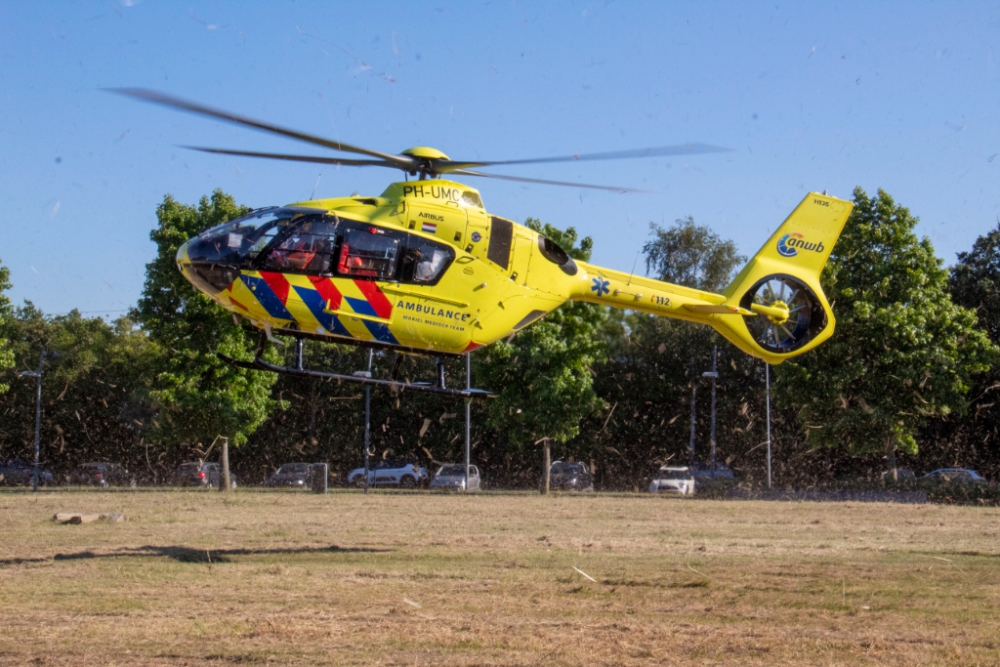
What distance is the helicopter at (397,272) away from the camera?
1345cm

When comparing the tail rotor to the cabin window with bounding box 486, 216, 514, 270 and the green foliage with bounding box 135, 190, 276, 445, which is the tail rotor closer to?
the cabin window with bounding box 486, 216, 514, 270

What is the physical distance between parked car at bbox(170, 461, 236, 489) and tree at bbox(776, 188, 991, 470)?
92.2 ft

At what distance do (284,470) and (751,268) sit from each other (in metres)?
37.4

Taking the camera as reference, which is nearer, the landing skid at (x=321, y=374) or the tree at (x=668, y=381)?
the landing skid at (x=321, y=374)

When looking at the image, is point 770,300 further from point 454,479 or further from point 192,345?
point 454,479

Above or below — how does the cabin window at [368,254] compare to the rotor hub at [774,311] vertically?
above

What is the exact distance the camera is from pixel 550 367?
120ft

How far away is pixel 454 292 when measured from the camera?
571 inches

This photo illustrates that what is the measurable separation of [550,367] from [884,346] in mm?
11675

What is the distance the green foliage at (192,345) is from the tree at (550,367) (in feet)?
31.5

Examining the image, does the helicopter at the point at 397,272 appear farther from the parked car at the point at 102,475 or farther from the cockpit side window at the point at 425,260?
the parked car at the point at 102,475

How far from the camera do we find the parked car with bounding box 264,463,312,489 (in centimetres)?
4954

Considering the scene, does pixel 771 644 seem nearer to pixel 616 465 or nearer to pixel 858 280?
pixel 858 280

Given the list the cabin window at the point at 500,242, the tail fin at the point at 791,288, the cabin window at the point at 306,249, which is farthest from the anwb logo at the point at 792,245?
the cabin window at the point at 306,249
